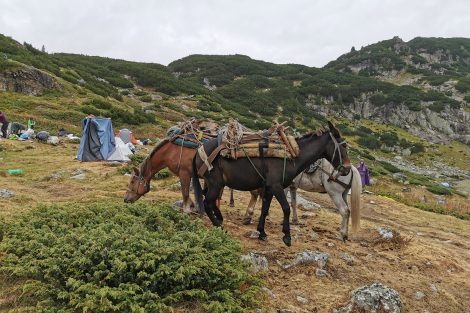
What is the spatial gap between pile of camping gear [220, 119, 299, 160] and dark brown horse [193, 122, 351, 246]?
116mm

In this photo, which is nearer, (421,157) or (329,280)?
(329,280)

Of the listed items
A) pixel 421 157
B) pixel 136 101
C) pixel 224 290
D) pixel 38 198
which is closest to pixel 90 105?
pixel 136 101

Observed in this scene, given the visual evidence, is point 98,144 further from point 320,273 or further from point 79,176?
point 320,273

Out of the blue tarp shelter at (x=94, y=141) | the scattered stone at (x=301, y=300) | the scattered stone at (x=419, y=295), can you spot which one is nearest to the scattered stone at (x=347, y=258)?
the scattered stone at (x=419, y=295)

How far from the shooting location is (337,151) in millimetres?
7605

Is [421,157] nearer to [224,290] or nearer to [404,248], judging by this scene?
[404,248]

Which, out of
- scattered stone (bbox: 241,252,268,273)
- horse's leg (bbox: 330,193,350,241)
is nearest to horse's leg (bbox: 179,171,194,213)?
scattered stone (bbox: 241,252,268,273)

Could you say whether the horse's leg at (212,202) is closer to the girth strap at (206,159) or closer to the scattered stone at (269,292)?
the girth strap at (206,159)

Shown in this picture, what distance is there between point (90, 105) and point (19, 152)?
1446 centimetres

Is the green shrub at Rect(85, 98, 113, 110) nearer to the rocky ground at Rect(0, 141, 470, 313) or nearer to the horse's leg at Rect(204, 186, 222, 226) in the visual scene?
the rocky ground at Rect(0, 141, 470, 313)

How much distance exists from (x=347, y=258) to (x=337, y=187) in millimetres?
1934

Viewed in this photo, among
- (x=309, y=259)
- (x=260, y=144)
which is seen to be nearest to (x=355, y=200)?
(x=309, y=259)

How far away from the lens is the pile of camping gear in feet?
23.1

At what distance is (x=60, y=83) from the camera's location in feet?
116
